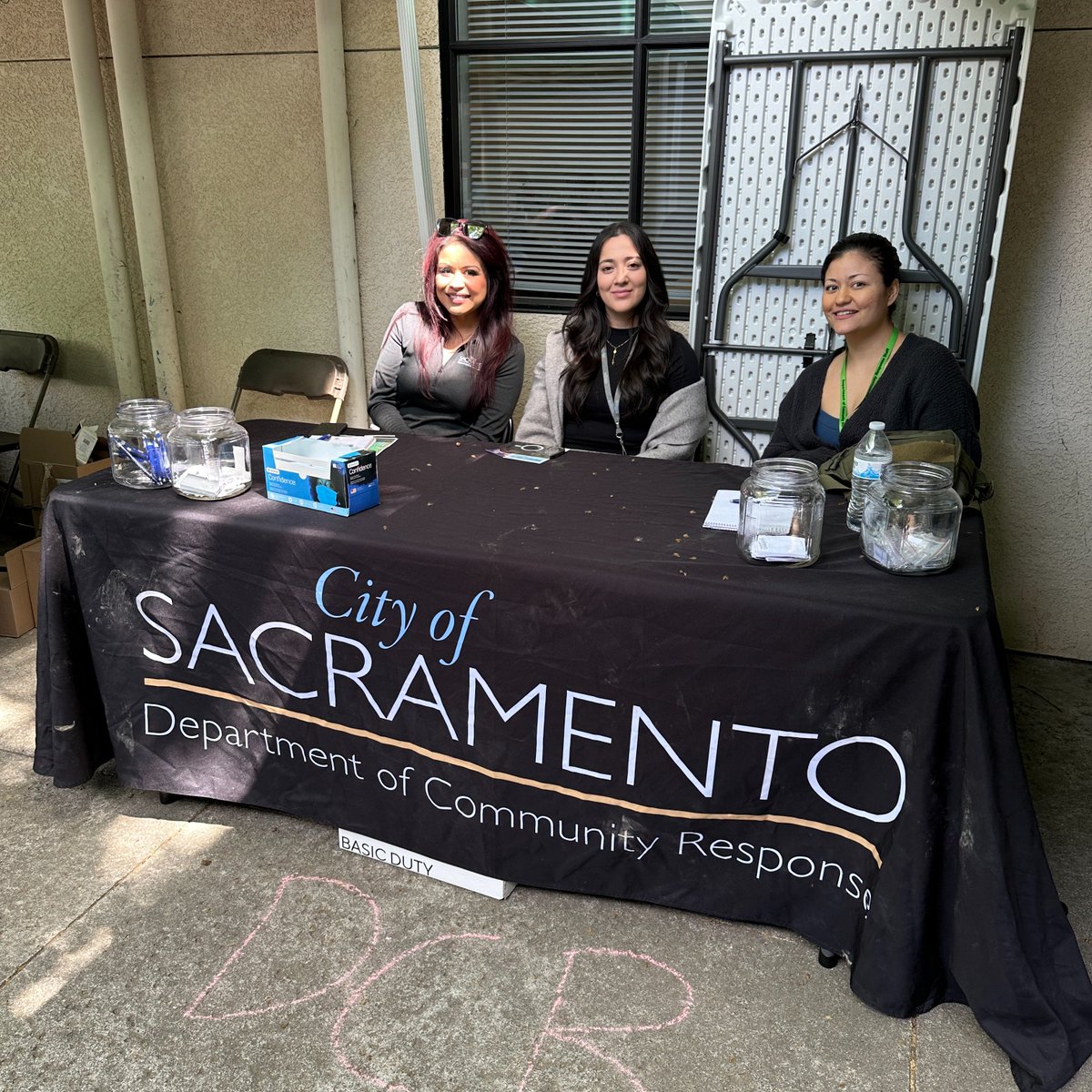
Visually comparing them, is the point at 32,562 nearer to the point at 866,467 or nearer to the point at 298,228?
the point at 298,228

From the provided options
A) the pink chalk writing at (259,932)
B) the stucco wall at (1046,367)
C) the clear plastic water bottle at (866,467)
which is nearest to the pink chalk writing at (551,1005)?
the pink chalk writing at (259,932)

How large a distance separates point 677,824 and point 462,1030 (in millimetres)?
567

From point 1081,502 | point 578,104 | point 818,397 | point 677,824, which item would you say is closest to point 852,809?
point 677,824

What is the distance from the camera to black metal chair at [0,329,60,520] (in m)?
4.11

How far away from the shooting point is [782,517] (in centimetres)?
173

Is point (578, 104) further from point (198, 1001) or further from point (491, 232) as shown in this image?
point (198, 1001)

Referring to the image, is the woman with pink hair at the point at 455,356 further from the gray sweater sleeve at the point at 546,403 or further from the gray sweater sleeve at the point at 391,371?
the gray sweater sleeve at the point at 546,403

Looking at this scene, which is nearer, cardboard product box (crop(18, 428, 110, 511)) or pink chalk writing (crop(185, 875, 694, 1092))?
pink chalk writing (crop(185, 875, 694, 1092))

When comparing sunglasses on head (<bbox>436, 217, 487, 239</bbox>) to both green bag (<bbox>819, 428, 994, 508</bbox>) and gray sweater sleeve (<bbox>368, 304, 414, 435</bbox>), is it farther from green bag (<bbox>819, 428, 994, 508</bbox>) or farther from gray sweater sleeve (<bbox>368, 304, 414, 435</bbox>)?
green bag (<bbox>819, 428, 994, 508</bbox>)

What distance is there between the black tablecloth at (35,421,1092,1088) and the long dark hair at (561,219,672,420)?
0.60m

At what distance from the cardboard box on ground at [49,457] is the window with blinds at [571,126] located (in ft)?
5.98

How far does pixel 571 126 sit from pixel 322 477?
2081mm

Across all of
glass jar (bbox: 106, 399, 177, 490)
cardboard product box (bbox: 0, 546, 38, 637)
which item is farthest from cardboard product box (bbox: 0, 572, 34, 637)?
glass jar (bbox: 106, 399, 177, 490)

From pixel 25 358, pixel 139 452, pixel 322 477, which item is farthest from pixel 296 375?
pixel 322 477
